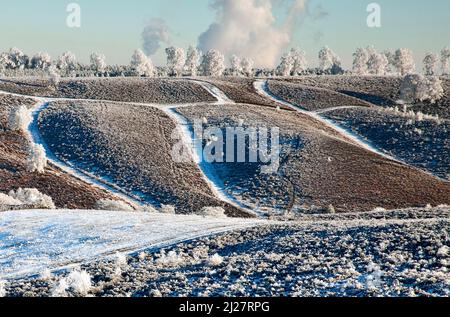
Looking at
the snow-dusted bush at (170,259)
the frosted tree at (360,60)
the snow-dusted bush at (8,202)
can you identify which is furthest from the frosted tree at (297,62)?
the snow-dusted bush at (170,259)

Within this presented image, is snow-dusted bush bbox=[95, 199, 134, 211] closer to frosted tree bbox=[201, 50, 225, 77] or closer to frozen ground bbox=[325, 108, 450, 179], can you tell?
frozen ground bbox=[325, 108, 450, 179]

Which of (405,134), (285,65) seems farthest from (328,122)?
(285,65)

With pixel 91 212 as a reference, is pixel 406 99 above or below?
above

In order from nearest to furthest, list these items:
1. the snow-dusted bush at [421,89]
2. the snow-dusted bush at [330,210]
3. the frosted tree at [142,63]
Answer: the snow-dusted bush at [330,210] → the snow-dusted bush at [421,89] → the frosted tree at [142,63]

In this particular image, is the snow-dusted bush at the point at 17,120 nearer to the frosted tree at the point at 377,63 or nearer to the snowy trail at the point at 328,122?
the snowy trail at the point at 328,122

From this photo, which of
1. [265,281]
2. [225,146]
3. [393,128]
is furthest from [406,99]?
[265,281]

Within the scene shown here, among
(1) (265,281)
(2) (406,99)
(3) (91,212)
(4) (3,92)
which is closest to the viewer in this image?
(1) (265,281)

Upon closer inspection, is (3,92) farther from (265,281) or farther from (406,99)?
(265,281)
